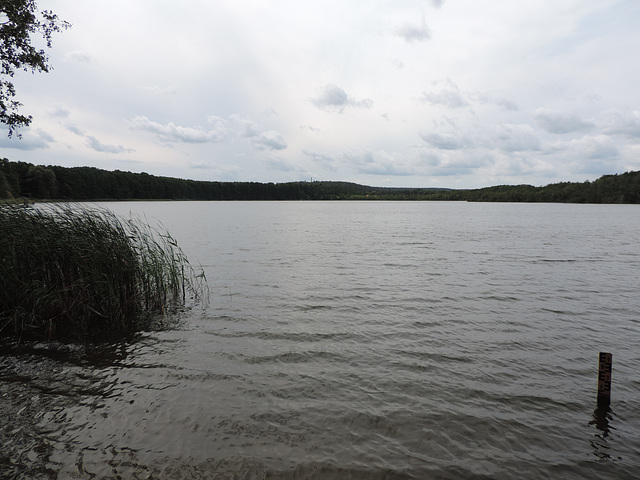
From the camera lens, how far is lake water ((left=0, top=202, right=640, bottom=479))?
15.6 feet

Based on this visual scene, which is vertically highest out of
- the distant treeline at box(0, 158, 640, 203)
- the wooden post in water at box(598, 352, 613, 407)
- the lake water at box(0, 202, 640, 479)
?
the distant treeline at box(0, 158, 640, 203)

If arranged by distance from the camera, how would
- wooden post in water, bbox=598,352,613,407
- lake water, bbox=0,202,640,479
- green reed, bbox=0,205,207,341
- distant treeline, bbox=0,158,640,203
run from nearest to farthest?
lake water, bbox=0,202,640,479 < wooden post in water, bbox=598,352,613,407 < green reed, bbox=0,205,207,341 < distant treeline, bbox=0,158,640,203

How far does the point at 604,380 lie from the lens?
5871 millimetres

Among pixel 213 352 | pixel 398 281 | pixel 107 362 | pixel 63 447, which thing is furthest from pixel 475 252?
pixel 63 447

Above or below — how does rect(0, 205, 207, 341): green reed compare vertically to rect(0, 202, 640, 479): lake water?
above

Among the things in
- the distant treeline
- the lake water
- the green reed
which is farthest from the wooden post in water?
the distant treeline

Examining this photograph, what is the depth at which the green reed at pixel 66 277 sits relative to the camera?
8742 millimetres

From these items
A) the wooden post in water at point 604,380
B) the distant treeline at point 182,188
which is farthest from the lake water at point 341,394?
the distant treeline at point 182,188

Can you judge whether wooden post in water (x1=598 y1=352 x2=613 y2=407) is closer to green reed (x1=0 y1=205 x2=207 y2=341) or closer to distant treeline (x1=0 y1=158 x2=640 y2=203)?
green reed (x1=0 y1=205 x2=207 y2=341)

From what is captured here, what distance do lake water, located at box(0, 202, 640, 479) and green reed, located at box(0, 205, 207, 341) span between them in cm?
94

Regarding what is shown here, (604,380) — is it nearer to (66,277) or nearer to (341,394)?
(341,394)

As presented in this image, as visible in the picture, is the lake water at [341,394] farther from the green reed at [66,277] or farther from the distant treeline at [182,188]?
the distant treeline at [182,188]

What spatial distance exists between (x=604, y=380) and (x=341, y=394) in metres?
4.19

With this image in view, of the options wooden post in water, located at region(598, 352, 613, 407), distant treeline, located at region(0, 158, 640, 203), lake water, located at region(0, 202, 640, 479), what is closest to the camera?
lake water, located at region(0, 202, 640, 479)
